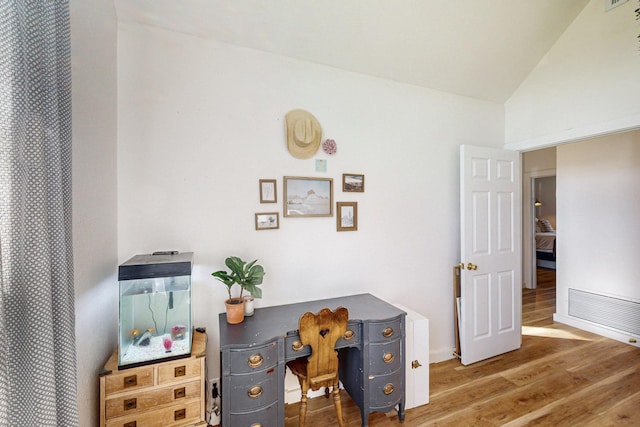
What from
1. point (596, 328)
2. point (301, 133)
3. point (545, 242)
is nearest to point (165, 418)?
point (301, 133)

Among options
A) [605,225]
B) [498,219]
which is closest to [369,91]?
[498,219]

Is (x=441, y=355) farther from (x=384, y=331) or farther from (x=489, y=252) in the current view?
(x=384, y=331)

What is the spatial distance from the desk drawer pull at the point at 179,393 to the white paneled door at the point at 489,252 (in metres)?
2.36

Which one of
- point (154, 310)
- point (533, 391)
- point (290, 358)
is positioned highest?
point (154, 310)

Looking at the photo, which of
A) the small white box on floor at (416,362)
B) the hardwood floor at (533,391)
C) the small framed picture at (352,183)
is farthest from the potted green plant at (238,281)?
the small white box on floor at (416,362)

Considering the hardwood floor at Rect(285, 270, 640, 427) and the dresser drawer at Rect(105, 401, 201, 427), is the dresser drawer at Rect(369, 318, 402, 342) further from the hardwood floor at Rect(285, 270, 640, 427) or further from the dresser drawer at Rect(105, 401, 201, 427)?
the dresser drawer at Rect(105, 401, 201, 427)

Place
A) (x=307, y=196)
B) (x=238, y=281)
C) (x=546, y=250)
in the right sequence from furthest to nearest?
(x=546, y=250) < (x=307, y=196) < (x=238, y=281)

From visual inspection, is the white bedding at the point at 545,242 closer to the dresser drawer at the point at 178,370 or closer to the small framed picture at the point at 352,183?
the small framed picture at the point at 352,183

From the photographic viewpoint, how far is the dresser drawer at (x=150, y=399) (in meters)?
1.39

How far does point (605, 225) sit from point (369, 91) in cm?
324

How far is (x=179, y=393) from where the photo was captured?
4.93 ft

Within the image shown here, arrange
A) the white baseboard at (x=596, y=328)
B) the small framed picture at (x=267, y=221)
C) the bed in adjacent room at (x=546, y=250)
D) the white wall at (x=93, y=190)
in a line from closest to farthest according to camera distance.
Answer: the white wall at (x=93, y=190), the small framed picture at (x=267, y=221), the white baseboard at (x=596, y=328), the bed in adjacent room at (x=546, y=250)

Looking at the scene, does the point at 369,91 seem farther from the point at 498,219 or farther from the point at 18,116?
the point at 18,116

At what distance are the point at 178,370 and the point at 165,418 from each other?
0.25 meters
